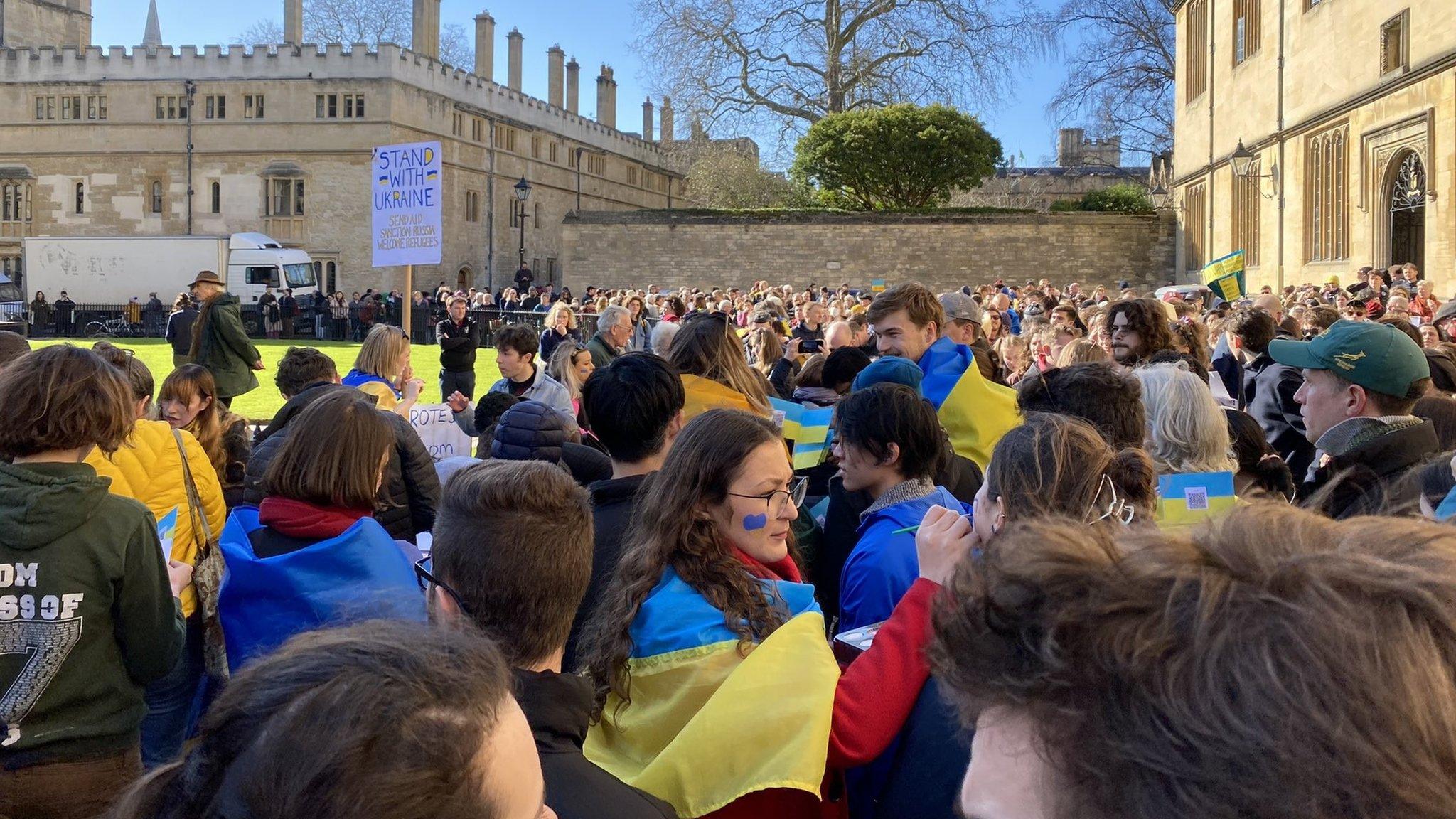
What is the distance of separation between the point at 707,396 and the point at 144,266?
113ft

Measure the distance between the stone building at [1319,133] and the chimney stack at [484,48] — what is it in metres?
29.0

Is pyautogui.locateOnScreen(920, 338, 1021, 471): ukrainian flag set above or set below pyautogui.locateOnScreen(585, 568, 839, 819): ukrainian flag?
above

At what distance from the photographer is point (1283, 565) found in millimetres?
746

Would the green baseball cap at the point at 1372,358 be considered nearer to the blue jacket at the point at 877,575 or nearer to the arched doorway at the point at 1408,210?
the blue jacket at the point at 877,575

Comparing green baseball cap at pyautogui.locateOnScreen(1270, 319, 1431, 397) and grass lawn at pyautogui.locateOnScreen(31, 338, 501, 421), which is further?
grass lawn at pyautogui.locateOnScreen(31, 338, 501, 421)

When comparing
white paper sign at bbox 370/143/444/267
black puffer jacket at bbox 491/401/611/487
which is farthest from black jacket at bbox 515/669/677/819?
white paper sign at bbox 370/143/444/267

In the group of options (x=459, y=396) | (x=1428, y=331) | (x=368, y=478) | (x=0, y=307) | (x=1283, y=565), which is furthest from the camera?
(x=0, y=307)

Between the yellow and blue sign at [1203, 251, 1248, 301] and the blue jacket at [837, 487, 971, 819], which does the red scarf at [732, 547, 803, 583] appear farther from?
the yellow and blue sign at [1203, 251, 1248, 301]

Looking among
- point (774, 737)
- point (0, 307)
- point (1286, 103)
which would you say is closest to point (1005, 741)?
point (774, 737)

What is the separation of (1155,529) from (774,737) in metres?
1.14

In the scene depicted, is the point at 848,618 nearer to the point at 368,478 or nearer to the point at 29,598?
the point at 368,478

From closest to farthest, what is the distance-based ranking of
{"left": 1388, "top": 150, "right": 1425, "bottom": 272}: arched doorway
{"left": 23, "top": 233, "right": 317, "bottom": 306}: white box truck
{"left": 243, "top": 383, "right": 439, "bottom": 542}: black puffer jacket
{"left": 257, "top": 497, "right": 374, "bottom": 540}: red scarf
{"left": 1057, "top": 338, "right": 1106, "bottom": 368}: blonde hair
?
{"left": 257, "top": 497, "right": 374, "bottom": 540}: red scarf, {"left": 243, "top": 383, "right": 439, "bottom": 542}: black puffer jacket, {"left": 1057, "top": 338, "right": 1106, "bottom": 368}: blonde hair, {"left": 1388, "top": 150, "right": 1425, "bottom": 272}: arched doorway, {"left": 23, "top": 233, "right": 317, "bottom": 306}: white box truck

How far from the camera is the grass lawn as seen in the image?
1419 cm

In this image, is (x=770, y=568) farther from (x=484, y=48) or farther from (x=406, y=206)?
(x=484, y=48)
